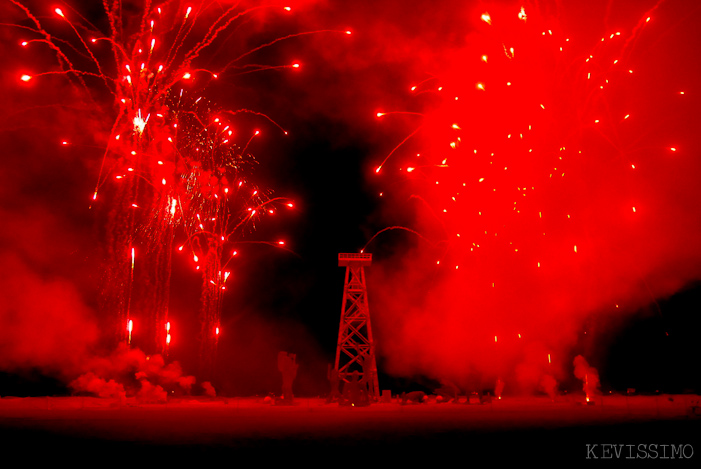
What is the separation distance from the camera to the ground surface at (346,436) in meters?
9.34

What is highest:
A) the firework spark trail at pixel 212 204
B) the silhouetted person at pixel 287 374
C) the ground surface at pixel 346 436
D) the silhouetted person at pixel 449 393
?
the firework spark trail at pixel 212 204

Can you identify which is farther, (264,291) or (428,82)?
(264,291)

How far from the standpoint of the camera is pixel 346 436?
38.4 feet

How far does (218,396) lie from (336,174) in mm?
12324

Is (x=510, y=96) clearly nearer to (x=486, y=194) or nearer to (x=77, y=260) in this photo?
(x=486, y=194)

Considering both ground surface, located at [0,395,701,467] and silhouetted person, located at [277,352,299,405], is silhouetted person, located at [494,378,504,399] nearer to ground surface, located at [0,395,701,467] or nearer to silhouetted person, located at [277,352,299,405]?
ground surface, located at [0,395,701,467]

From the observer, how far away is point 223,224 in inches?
1000

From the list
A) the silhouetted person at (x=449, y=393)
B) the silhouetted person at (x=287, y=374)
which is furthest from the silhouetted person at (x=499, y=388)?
the silhouetted person at (x=287, y=374)

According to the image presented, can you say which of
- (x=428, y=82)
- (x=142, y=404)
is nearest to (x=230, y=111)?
(x=428, y=82)

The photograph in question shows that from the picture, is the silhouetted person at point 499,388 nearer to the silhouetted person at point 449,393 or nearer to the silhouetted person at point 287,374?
the silhouetted person at point 449,393

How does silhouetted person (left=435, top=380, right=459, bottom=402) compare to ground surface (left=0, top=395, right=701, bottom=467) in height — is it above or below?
above

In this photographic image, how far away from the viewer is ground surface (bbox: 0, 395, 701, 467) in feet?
30.6

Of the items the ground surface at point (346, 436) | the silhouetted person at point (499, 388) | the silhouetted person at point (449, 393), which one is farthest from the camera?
the silhouetted person at point (499, 388)

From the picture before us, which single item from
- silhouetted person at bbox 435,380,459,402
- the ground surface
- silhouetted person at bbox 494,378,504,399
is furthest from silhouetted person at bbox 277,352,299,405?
silhouetted person at bbox 494,378,504,399
